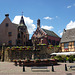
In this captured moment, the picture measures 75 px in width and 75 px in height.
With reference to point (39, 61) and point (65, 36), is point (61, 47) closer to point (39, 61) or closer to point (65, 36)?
point (65, 36)

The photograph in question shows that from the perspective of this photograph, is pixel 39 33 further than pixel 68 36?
Yes

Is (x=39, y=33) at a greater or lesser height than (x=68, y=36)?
greater

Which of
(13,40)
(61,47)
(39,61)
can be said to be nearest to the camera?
(39,61)

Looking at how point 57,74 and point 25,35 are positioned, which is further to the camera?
point 25,35

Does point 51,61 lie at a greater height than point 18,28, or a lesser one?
lesser

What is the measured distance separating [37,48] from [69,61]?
8.51 m

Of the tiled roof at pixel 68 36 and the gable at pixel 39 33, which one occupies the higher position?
the gable at pixel 39 33

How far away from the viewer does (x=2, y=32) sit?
33500mm

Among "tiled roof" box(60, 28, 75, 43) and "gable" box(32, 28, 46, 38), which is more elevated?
"gable" box(32, 28, 46, 38)

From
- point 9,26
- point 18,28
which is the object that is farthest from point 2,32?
point 18,28

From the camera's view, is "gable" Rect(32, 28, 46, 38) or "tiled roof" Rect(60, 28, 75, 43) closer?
"tiled roof" Rect(60, 28, 75, 43)

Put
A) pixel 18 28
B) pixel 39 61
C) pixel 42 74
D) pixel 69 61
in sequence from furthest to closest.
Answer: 1. pixel 18 28
2. pixel 69 61
3. pixel 39 61
4. pixel 42 74

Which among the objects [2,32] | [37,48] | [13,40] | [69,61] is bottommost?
[69,61]

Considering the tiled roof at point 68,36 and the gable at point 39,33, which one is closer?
the tiled roof at point 68,36
